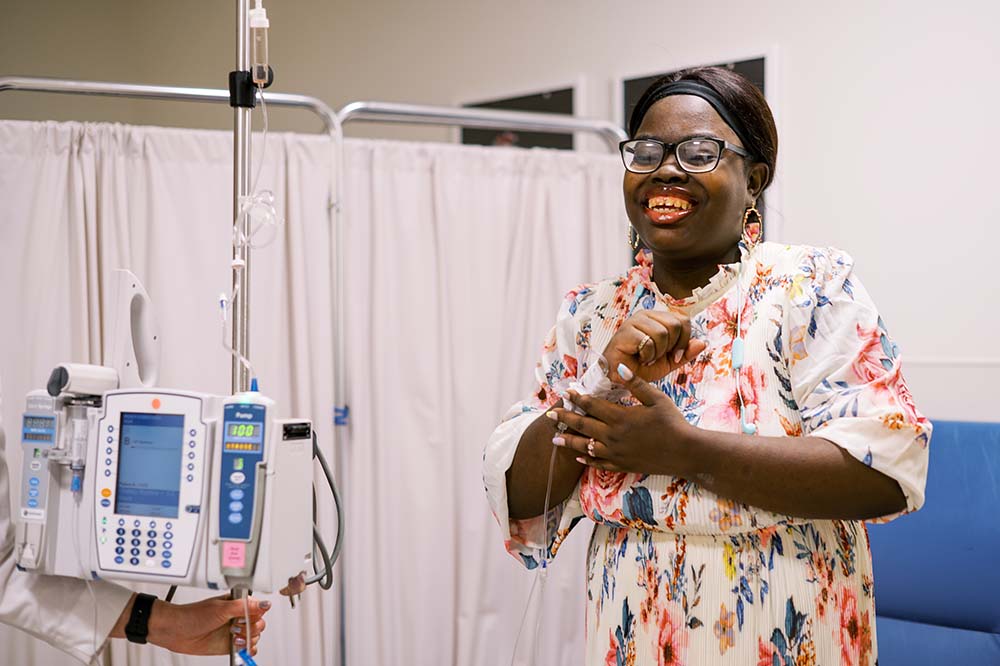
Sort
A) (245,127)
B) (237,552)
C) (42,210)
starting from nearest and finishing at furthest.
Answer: (237,552) < (245,127) < (42,210)

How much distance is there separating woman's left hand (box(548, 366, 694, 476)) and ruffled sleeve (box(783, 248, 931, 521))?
17cm

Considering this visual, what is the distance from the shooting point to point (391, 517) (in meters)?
2.62

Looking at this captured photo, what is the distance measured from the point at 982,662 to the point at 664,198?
145 cm

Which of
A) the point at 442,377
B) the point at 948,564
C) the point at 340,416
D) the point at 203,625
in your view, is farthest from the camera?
the point at 442,377

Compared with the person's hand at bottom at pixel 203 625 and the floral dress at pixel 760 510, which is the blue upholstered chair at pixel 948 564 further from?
the person's hand at bottom at pixel 203 625

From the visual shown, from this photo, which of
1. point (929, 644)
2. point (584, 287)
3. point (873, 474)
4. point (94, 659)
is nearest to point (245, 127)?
point (584, 287)

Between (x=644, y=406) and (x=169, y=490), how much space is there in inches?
24.7

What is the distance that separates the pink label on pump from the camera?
4.13ft

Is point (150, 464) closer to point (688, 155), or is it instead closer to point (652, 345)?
point (652, 345)

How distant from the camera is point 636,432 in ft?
3.95

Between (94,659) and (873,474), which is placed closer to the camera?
A: (873,474)

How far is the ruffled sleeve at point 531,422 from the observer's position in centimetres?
138

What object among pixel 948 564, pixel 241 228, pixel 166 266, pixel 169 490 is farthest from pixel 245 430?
pixel 948 564

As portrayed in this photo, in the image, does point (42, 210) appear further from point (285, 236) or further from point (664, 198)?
point (664, 198)
